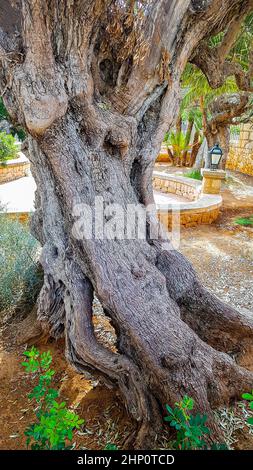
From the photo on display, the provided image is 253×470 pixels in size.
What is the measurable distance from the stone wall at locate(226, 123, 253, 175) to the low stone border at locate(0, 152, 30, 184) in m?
9.45

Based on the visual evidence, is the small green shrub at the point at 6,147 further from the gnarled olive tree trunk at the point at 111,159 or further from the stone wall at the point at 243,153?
the stone wall at the point at 243,153

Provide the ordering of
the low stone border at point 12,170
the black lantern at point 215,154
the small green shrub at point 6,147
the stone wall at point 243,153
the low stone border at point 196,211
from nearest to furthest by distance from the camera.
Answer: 1. the low stone border at point 196,211
2. the black lantern at point 215,154
3. the low stone border at point 12,170
4. the small green shrub at point 6,147
5. the stone wall at point 243,153

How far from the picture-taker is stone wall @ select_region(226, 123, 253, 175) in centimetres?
1411

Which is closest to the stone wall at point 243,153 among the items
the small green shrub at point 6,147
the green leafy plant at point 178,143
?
the green leafy plant at point 178,143

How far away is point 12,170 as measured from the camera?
444 inches

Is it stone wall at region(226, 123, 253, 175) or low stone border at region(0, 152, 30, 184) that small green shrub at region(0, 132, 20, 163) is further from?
stone wall at region(226, 123, 253, 175)

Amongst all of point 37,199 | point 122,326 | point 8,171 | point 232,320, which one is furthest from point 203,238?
point 8,171

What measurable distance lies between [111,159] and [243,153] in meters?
13.7

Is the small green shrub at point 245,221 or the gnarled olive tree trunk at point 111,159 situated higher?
the gnarled olive tree trunk at point 111,159

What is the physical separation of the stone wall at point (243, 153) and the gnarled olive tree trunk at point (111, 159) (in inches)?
487

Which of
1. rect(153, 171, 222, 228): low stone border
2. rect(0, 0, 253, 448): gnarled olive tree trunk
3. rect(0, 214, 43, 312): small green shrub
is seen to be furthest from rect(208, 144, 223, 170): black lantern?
rect(0, 214, 43, 312): small green shrub

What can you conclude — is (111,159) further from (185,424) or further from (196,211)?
(196,211)

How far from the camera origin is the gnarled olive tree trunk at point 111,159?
2023mm

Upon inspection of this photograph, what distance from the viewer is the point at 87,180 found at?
7.54ft
